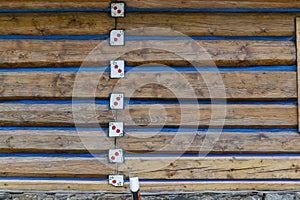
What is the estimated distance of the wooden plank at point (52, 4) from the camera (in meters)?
3.23

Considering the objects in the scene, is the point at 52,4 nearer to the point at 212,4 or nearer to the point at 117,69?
the point at 117,69

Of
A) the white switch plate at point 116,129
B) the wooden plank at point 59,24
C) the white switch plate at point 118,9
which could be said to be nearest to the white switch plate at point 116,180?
the white switch plate at point 116,129

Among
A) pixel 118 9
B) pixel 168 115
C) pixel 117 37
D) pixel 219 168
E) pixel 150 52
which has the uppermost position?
pixel 118 9

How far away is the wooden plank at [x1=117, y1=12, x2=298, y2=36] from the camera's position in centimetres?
324

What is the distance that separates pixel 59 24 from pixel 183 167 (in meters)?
1.61

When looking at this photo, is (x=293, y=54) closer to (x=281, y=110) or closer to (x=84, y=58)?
(x=281, y=110)

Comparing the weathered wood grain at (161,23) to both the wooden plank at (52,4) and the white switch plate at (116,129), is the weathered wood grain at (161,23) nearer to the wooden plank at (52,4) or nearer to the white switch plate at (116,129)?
the wooden plank at (52,4)

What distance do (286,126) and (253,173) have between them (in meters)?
0.49

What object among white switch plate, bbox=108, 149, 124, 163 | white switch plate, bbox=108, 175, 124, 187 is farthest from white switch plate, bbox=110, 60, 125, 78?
white switch plate, bbox=108, 175, 124, 187

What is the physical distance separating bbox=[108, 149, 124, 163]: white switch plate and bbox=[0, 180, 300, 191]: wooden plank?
8.1 inches

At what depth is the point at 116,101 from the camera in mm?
3205

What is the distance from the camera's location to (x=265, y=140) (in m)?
3.22

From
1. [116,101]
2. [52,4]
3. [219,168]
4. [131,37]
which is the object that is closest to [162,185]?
[219,168]

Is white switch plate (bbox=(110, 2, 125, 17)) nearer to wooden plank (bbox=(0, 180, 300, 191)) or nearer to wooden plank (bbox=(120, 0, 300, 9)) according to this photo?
wooden plank (bbox=(120, 0, 300, 9))
